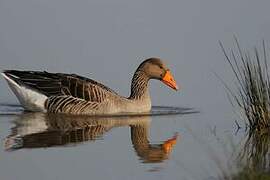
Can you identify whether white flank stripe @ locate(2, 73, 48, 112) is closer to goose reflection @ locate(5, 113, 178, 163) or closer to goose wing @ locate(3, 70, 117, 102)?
goose wing @ locate(3, 70, 117, 102)

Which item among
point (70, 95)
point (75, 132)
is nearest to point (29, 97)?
point (70, 95)

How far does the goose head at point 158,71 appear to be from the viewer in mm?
16469

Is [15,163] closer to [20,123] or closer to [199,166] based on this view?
[199,166]

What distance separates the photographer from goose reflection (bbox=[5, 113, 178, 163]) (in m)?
11.4

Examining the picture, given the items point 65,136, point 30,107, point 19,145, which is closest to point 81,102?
point 30,107

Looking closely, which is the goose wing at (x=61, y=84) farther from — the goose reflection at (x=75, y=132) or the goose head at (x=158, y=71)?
the goose head at (x=158, y=71)

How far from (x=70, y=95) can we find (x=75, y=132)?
3409 millimetres

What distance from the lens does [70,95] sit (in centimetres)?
1636

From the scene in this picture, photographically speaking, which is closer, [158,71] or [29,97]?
[29,97]

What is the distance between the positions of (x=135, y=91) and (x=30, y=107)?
2.17 meters

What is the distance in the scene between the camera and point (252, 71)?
1247cm

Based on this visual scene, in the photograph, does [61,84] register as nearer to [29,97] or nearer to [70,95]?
[70,95]

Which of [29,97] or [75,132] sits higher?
[29,97]

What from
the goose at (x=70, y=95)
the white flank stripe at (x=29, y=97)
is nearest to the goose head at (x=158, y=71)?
the goose at (x=70, y=95)
